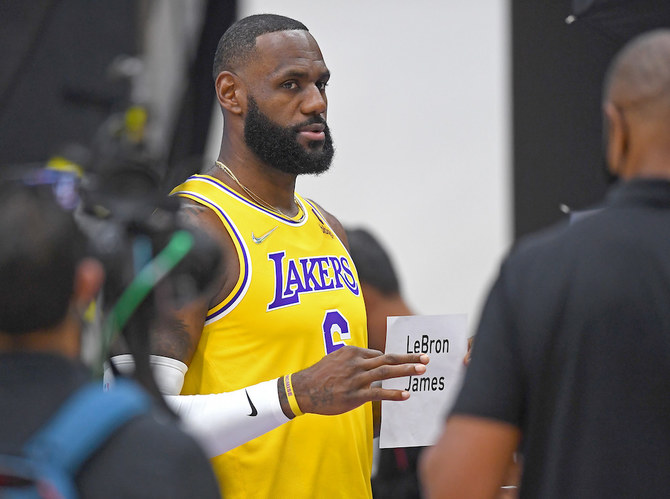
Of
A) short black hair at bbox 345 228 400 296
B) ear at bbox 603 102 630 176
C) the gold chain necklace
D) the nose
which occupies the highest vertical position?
the nose

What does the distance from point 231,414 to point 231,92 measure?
40.2 inches

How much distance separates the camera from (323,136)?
3.18 meters

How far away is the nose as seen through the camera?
312 centimetres

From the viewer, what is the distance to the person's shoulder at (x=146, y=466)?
1.37m

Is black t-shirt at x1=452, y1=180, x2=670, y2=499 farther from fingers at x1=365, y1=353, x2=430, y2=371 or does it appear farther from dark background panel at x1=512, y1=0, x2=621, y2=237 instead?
dark background panel at x1=512, y1=0, x2=621, y2=237

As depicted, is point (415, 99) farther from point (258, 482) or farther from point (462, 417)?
point (462, 417)

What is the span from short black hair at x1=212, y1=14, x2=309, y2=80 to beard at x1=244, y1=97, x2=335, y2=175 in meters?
0.14

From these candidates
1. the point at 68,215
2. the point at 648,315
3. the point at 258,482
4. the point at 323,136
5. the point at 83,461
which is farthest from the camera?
the point at 323,136

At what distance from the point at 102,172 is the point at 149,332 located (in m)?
0.23

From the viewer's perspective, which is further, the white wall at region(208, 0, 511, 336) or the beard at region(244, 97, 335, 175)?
the white wall at region(208, 0, 511, 336)

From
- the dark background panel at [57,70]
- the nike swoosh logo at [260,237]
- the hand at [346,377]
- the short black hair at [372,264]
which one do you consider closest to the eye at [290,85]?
the nike swoosh logo at [260,237]

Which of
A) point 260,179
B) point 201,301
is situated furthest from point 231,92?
point 201,301

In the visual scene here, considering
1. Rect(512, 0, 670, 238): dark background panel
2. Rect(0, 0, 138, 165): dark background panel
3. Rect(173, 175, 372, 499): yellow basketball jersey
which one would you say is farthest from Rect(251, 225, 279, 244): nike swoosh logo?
Rect(0, 0, 138, 165): dark background panel

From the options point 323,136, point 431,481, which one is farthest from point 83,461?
point 323,136
